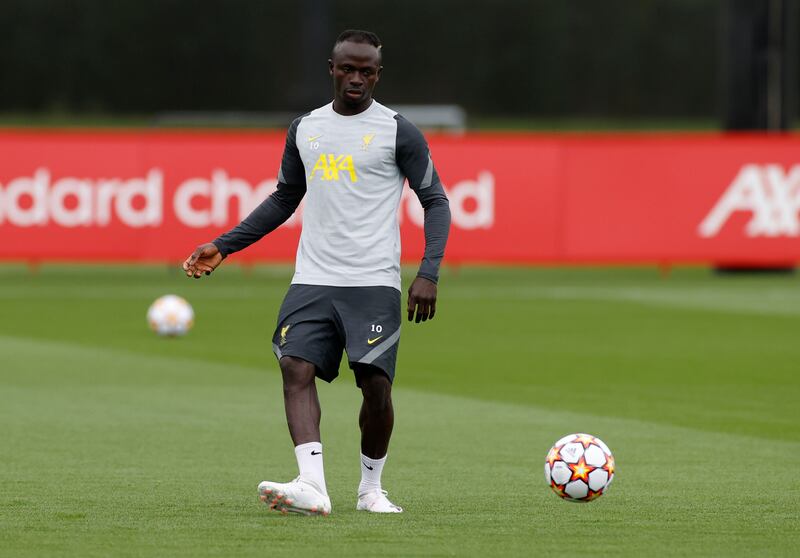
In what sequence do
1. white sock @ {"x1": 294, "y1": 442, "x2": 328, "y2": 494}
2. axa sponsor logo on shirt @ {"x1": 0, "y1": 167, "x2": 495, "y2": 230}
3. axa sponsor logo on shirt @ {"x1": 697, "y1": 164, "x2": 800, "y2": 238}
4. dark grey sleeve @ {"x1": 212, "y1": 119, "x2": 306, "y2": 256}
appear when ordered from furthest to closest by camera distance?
axa sponsor logo on shirt @ {"x1": 697, "y1": 164, "x2": 800, "y2": 238}, axa sponsor logo on shirt @ {"x1": 0, "y1": 167, "x2": 495, "y2": 230}, dark grey sleeve @ {"x1": 212, "y1": 119, "x2": 306, "y2": 256}, white sock @ {"x1": 294, "y1": 442, "x2": 328, "y2": 494}

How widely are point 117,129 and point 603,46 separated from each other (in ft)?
46.2

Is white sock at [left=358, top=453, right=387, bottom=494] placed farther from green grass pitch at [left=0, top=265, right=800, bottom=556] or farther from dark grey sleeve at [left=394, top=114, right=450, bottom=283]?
dark grey sleeve at [left=394, top=114, right=450, bottom=283]

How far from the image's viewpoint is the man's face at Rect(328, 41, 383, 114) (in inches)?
307

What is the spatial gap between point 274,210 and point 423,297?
3.42 ft

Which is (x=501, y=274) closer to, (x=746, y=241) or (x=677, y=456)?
(x=746, y=241)

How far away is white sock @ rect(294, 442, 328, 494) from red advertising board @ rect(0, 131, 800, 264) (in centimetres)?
1738

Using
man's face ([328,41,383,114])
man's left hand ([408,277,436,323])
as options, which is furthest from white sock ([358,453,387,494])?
man's face ([328,41,383,114])

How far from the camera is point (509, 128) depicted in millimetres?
48031

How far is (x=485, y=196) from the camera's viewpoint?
2564 cm

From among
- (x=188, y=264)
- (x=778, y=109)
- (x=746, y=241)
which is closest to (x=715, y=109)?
(x=778, y=109)

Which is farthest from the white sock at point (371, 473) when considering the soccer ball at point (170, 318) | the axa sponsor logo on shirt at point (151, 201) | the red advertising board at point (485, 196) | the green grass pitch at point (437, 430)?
the red advertising board at point (485, 196)

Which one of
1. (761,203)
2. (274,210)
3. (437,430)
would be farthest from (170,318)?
(761,203)

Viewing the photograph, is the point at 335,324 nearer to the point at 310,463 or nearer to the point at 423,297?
the point at 423,297

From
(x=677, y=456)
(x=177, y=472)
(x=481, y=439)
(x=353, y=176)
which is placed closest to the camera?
(x=353, y=176)
